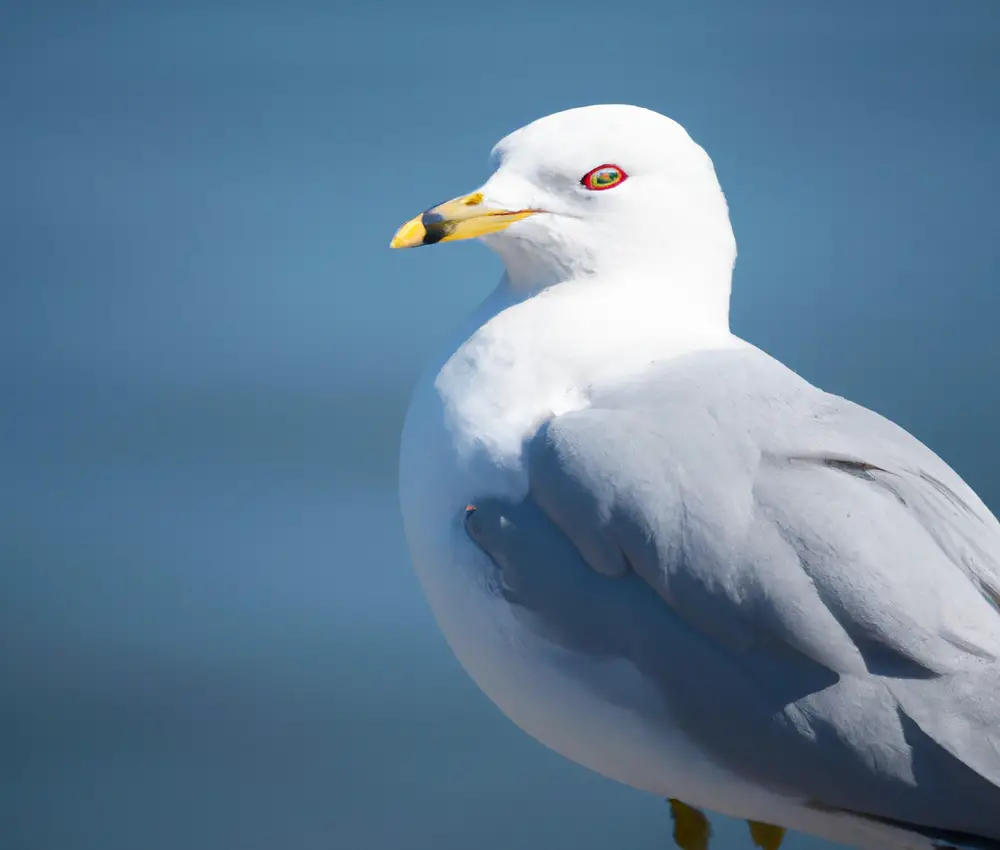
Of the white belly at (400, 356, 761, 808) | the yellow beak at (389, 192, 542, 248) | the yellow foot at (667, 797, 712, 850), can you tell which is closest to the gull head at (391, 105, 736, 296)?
the yellow beak at (389, 192, 542, 248)

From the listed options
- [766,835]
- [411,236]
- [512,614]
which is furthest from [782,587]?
[411,236]

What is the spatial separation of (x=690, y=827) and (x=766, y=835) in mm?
89

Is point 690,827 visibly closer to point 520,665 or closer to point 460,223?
point 520,665

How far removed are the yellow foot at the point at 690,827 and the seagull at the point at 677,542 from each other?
0.23 m

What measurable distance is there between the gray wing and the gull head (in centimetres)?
22

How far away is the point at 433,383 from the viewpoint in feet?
5.15

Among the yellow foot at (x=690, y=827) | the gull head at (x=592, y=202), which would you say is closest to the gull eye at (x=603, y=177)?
the gull head at (x=592, y=202)

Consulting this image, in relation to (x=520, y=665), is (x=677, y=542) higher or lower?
higher

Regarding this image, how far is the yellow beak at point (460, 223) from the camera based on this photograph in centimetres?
154

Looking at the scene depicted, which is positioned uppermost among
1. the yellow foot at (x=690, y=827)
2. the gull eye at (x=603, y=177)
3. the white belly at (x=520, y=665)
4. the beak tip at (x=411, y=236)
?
the gull eye at (x=603, y=177)

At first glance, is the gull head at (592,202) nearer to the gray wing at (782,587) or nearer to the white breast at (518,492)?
the white breast at (518,492)

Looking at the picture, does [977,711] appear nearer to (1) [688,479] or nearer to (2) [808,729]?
(2) [808,729]

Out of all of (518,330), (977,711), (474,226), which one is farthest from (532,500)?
(977,711)

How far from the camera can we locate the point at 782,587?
1.29 meters
